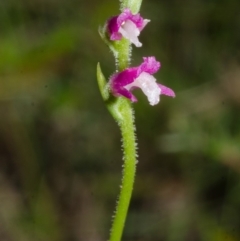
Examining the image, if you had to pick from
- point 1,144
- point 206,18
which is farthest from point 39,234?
point 206,18

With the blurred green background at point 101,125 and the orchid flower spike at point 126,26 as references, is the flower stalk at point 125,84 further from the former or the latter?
the blurred green background at point 101,125

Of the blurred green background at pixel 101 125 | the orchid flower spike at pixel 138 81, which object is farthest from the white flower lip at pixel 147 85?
the blurred green background at pixel 101 125

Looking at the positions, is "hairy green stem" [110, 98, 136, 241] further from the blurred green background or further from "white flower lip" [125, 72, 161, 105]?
the blurred green background

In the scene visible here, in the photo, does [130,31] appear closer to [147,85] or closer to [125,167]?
[147,85]

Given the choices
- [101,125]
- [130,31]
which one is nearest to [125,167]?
[130,31]

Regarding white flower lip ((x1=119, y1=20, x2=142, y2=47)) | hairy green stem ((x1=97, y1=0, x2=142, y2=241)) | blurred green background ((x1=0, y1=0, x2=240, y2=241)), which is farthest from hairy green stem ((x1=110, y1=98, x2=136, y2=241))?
blurred green background ((x1=0, y1=0, x2=240, y2=241))

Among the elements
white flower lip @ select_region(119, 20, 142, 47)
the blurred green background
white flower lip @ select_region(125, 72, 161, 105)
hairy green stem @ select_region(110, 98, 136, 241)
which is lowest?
the blurred green background

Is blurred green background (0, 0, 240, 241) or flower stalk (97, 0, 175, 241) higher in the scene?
flower stalk (97, 0, 175, 241)
